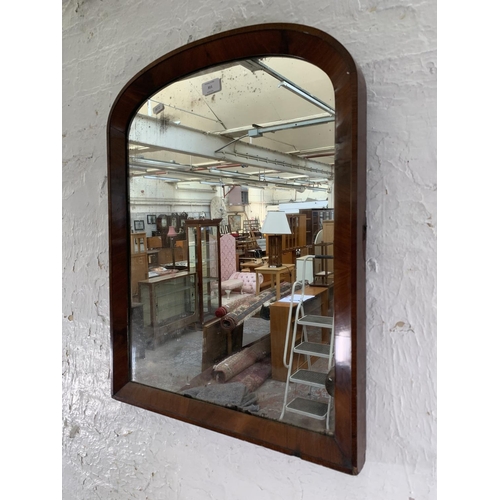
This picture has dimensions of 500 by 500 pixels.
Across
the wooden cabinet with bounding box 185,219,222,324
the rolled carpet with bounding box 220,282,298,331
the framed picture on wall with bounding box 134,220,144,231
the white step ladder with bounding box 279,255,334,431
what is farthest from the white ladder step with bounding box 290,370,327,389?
the framed picture on wall with bounding box 134,220,144,231

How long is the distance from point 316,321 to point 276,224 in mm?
206

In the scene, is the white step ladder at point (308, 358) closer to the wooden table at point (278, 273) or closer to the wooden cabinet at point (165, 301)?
the wooden table at point (278, 273)

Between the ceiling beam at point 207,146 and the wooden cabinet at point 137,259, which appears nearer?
the ceiling beam at point 207,146

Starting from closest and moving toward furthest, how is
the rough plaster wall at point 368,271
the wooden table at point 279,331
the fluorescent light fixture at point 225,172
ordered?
the rough plaster wall at point 368,271
the wooden table at point 279,331
the fluorescent light fixture at point 225,172

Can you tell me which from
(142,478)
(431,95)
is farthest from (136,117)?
(142,478)

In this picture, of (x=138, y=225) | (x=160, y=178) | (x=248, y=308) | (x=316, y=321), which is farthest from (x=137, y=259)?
(x=316, y=321)

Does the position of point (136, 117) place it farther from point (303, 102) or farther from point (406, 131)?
point (406, 131)

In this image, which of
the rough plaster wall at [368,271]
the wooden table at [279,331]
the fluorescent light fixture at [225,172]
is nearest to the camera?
the rough plaster wall at [368,271]

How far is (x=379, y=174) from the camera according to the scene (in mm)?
648

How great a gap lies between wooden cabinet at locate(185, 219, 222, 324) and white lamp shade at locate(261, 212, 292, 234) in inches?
6.3

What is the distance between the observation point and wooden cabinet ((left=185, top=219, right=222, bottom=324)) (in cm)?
91

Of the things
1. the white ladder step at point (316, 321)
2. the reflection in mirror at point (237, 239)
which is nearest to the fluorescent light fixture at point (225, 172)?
the reflection in mirror at point (237, 239)

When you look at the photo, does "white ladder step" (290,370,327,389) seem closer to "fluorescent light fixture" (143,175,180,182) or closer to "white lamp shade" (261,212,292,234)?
"white lamp shade" (261,212,292,234)

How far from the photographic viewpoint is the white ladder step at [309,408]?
684 mm
